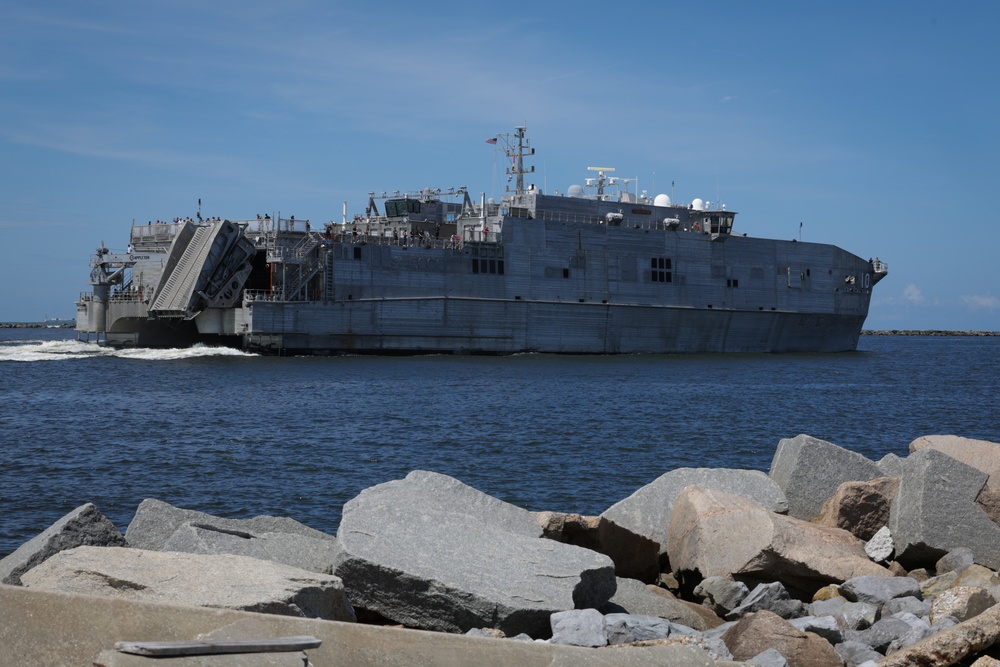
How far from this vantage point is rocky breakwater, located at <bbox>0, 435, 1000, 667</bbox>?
666 cm

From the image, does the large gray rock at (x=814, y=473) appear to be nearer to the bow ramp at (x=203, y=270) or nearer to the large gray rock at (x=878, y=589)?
the large gray rock at (x=878, y=589)

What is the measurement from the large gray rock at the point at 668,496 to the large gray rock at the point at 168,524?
3.12 m

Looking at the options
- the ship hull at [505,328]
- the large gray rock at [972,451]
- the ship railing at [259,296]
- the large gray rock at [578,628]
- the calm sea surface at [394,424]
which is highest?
the ship railing at [259,296]

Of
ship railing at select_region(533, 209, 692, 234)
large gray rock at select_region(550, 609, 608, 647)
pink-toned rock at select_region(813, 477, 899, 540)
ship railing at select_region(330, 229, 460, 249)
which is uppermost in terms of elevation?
ship railing at select_region(533, 209, 692, 234)

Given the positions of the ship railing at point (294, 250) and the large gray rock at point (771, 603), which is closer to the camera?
the large gray rock at point (771, 603)

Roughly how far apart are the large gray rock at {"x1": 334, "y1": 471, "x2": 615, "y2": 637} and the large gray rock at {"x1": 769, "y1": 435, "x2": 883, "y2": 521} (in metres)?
4.03

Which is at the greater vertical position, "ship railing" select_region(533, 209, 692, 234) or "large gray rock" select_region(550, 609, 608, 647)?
"ship railing" select_region(533, 209, 692, 234)

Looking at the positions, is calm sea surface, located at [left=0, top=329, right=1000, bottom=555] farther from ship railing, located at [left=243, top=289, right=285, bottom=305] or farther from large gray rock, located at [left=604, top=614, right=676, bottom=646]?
large gray rock, located at [left=604, top=614, right=676, bottom=646]

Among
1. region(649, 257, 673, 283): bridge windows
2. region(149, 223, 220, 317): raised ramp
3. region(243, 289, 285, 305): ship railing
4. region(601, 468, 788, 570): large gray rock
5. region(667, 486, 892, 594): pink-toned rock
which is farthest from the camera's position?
region(649, 257, 673, 283): bridge windows

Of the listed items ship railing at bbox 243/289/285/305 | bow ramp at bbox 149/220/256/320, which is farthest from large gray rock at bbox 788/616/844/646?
bow ramp at bbox 149/220/256/320

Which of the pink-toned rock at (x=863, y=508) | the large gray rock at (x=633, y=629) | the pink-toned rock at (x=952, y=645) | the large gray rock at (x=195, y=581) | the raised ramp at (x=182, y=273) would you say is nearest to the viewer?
the large gray rock at (x=195, y=581)

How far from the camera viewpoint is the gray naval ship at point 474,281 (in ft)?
144

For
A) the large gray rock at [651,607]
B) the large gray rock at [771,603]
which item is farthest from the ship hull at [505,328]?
the large gray rock at [771,603]

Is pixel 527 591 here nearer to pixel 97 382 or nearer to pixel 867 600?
pixel 867 600
